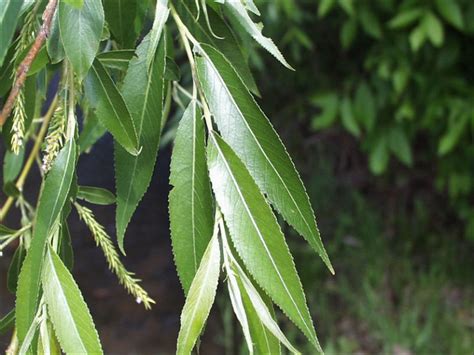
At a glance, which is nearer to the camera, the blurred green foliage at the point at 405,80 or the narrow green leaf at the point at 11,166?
the narrow green leaf at the point at 11,166

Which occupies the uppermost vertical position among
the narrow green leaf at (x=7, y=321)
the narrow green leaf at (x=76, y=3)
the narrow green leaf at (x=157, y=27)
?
the narrow green leaf at (x=76, y=3)

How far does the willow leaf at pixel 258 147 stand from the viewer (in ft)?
1.81

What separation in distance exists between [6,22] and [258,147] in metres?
0.21

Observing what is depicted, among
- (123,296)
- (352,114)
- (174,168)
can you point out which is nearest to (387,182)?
(352,114)

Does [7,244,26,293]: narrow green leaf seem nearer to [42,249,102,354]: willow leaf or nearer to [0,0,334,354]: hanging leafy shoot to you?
[0,0,334,354]: hanging leafy shoot

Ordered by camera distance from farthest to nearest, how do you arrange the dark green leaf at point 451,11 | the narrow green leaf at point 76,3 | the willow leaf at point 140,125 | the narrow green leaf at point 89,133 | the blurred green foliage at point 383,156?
the blurred green foliage at point 383,156 < the dark green leaf at point 451,11 < the narrow green leaf at point 89,133 < the willow leaf at point 140,125 < the narrow green leaf at point 76,3

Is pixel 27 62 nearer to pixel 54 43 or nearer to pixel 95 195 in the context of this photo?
pixel 54 43

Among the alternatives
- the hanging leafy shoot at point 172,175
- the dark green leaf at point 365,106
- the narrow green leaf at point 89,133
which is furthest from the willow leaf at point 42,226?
the dark green leaf at point 365,106

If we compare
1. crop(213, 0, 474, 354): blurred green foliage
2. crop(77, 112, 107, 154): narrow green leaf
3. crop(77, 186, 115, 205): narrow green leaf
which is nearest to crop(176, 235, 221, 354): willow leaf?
crop(77, 186, 115, 205): narrow green leaf

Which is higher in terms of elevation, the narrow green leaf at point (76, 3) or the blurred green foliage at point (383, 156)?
the narrow green leaf at point (76, 3)

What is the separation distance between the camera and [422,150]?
107 inches

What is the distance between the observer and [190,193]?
55 cm

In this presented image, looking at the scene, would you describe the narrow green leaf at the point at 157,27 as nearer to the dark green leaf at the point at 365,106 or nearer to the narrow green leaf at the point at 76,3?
the narrow green leaf at the point at 76,3

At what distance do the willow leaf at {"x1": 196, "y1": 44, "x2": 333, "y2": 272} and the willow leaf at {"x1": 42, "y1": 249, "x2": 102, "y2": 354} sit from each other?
161 millimetres
